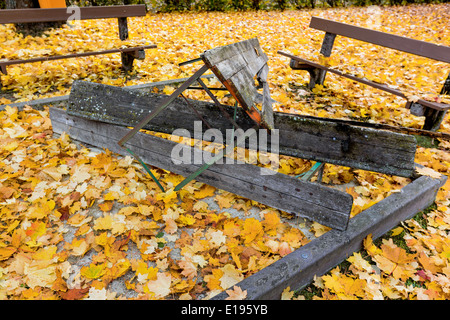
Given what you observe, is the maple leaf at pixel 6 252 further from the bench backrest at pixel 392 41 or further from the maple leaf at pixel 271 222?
the bench backrest at pixel 392 41

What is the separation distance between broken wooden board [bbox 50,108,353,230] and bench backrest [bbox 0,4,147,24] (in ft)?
6.93

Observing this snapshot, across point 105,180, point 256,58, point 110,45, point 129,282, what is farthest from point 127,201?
point 110,45

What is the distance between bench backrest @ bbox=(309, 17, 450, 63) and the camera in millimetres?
4012

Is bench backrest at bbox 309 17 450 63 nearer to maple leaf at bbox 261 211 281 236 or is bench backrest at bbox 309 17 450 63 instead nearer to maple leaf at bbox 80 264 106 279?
maple leaf at bbox 261 211 281 236

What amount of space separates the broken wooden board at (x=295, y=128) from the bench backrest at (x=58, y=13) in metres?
2.17

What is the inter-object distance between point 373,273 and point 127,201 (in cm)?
197

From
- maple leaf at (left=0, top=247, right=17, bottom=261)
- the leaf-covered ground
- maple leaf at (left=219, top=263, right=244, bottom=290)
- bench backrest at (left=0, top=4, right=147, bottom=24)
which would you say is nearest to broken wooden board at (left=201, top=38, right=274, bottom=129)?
the leaf-covered ground

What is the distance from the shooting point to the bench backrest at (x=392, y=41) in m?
4.01

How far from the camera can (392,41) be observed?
446cm

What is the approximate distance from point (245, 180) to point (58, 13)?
4.24m

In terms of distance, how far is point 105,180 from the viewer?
9.25 ft

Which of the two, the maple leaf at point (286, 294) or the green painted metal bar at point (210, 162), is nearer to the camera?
the maple leaf at point (286, 294)

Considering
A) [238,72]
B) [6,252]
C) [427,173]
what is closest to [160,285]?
[6,252]

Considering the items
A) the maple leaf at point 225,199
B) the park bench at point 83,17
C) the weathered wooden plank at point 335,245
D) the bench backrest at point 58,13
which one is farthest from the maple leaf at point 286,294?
the bench backrest at point 58,13
